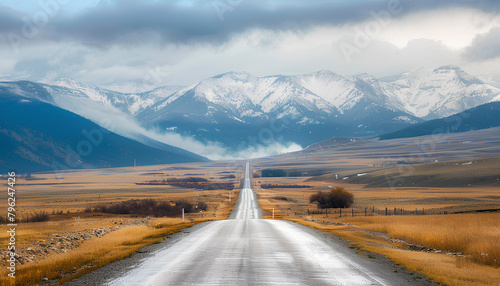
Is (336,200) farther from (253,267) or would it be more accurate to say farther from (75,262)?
(75,262)

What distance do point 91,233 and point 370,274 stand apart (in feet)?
76.7

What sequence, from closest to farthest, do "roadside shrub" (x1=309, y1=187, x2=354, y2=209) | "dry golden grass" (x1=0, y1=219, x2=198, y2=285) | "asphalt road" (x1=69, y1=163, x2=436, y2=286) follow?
1. "asphalt road" (x1=69, y1=163, x2=436, y2=286)
2. "dry golden grass" (x1=0, y1=219, x2=198, y2=285)
3. "roadside shrub" (x1=309, y1=187, x2=354, y2=209)

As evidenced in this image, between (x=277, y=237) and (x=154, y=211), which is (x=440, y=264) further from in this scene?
(x=154, y=211)

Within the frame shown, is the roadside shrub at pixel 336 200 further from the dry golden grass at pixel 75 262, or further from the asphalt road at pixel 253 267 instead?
the asphalt road at pixel 253 267

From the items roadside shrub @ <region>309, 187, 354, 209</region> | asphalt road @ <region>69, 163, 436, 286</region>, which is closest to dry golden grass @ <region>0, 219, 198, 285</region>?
asphalt road @ <region>69, 163, 436, 286</region>

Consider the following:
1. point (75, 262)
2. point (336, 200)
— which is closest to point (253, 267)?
point (75, 262)

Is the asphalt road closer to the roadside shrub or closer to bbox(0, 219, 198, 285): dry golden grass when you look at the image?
bbox(0, 219, 198, 285): dry golden grass

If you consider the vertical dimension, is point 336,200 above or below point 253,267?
below

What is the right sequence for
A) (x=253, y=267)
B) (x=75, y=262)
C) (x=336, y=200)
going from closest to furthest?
(x=253, y=267), (x=75, y=262), (x=336, y=200)

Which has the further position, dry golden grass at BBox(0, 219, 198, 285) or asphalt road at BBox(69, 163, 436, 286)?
dry golden grass at BBox(0, 219, 198, 285)

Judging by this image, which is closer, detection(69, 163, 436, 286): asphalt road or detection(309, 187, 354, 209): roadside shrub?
detection(69, 163, 436, 286): asphalt road

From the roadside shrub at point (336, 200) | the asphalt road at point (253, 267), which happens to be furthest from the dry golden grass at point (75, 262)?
the roadside shrub at point (336, 200)

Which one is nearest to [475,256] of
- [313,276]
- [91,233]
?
[313,276]

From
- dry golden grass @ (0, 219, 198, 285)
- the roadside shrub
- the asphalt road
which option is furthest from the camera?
the roadside shrub
